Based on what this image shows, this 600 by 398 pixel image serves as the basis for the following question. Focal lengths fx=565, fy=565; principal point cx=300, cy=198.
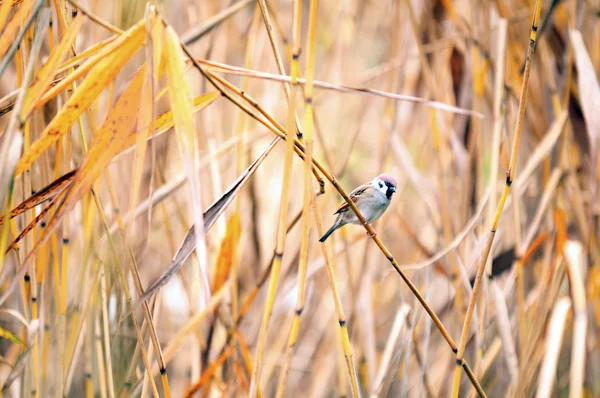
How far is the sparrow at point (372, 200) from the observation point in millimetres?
1894

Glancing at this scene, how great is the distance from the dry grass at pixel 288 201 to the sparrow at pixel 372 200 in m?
0.07

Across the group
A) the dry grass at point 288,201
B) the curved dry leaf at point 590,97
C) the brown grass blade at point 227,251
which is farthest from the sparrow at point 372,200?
the curved dry leaf at point 590,97

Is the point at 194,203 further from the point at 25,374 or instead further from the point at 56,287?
the point at 25,374

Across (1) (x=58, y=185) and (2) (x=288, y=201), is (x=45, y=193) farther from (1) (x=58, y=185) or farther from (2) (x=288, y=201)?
(2) (x=288, y=201)

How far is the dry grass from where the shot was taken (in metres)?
1.05

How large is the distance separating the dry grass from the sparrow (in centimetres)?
7

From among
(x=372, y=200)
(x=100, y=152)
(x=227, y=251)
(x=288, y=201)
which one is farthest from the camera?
(x=372, y=200)

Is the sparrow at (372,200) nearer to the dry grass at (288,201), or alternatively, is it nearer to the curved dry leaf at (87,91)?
the dry grass at (288,201)

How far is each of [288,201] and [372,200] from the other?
0.65 metres

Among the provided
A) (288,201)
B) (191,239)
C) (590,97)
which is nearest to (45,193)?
(191,239)

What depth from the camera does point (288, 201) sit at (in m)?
1.46

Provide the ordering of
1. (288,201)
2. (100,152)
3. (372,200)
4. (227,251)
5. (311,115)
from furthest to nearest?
(372,200) < (227,251) < (288,201) < (311,115) < (100,152)

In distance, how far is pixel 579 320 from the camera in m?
1.38

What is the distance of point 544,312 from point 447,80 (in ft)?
3.33
